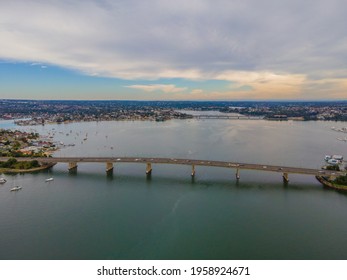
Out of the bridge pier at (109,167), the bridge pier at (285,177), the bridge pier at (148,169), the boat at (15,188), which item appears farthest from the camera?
the bridge pier at (109,167)

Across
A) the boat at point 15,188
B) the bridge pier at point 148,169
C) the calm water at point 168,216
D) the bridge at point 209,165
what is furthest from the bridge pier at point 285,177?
the boat at point 15,188

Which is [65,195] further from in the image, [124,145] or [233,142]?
[233,142]

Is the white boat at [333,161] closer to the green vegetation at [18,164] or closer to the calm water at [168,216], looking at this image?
the calm water at [168,216]

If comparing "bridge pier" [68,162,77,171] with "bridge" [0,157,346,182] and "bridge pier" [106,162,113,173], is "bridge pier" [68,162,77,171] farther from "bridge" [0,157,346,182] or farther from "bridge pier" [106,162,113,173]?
"bridge pier" [106,162,113,173]

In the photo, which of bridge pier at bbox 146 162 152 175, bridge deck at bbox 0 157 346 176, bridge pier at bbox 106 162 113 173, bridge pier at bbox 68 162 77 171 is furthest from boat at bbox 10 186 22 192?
bridge pier at bbox 146 162 152 175

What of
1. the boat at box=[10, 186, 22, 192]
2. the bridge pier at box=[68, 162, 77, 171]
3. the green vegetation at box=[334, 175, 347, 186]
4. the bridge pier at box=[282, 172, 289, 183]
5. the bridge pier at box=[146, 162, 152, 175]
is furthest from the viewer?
the bridge pier at box=[68, 162, 77, 171]

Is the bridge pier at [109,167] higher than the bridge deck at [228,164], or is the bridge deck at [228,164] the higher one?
the bridge deck at [228,164]

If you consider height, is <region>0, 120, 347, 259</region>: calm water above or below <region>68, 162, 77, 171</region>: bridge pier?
below
